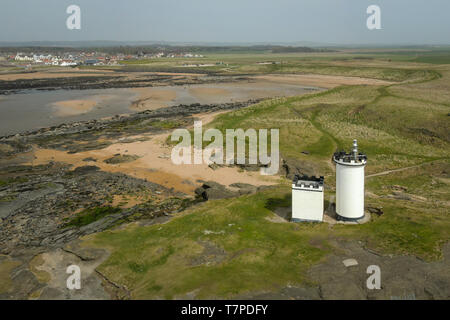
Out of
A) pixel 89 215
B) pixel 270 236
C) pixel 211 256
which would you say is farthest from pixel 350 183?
pixel 89 215

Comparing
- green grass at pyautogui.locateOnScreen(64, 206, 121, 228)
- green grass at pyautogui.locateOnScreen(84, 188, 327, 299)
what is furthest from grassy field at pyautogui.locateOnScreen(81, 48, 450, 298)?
green grass at pyautogui.locateOnScreen(64, 206, 121, 228)

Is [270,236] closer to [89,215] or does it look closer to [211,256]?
[211,256]

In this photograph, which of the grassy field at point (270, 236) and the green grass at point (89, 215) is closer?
the grassy field at point (270, 236)

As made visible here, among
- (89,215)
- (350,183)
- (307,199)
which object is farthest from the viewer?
(89,215)

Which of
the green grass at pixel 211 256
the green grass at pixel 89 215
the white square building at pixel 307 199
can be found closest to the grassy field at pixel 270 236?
the green grass at pixel 211 256

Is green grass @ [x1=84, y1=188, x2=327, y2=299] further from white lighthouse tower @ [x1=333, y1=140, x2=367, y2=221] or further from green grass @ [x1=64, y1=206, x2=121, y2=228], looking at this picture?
green grass @ [x1=64, y1=206, x2=121, y2=228]

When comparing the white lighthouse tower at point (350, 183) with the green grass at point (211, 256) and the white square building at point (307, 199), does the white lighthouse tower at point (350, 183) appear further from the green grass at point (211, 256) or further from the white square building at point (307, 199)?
the green grass at point (211, 256)
